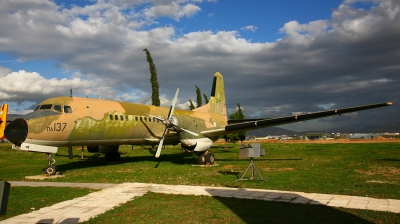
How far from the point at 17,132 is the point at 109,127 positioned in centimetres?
491

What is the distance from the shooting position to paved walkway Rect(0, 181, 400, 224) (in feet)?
26.2

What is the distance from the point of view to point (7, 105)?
39094 mm

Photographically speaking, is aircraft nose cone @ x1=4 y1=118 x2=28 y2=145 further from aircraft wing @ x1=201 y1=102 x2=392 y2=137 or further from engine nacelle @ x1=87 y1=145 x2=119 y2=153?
aircraft wing @ x1=201 y1=102 x2=392 y2=137

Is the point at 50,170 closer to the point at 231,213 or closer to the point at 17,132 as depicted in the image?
the point at 17,132

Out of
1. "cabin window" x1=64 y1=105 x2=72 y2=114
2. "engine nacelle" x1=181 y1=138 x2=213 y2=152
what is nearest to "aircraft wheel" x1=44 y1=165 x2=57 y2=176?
"cabin window" x1=64 y1=105 x2=72 y2=114

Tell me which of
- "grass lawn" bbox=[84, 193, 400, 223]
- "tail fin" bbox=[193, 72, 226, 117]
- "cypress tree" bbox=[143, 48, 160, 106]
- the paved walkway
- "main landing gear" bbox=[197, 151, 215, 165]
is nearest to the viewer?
"grass lawn" bbox=[84, 193, 400, 223]

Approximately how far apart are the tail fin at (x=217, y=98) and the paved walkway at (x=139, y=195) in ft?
53.0

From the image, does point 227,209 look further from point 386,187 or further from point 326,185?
point 386,187

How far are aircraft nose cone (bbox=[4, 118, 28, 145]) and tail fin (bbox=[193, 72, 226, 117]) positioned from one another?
15672mm

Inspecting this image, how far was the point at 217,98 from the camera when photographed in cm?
2911

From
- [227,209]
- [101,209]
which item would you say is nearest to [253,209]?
[227,209]

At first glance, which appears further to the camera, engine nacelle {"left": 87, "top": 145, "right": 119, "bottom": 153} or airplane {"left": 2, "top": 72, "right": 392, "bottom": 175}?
engine nacelle {"left": 87, "top": 145, "right": 119, "bottom": 153}

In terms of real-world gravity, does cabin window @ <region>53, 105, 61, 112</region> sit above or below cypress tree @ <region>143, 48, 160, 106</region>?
below

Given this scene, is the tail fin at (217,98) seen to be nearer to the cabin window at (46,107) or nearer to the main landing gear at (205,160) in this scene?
the main landing gear at (205,160)
